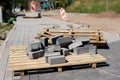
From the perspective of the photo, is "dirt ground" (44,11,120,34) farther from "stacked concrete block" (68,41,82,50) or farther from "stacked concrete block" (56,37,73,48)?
"stacked concrete block" (68,41,82,50)

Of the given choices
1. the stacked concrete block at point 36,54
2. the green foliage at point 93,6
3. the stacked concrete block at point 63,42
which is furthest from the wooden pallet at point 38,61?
the green foliage at point 93,6

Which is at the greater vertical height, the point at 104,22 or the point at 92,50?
the point at 104,22

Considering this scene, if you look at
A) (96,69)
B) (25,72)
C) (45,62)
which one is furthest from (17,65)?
(96,69)

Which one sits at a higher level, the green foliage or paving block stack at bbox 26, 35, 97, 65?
the green foliage

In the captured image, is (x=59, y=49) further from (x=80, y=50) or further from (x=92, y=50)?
(x=92, y=50)

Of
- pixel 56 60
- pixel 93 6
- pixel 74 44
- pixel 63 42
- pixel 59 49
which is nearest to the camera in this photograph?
pixel 56 60

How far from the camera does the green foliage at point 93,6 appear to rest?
156 feet

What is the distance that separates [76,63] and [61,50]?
0.85 m

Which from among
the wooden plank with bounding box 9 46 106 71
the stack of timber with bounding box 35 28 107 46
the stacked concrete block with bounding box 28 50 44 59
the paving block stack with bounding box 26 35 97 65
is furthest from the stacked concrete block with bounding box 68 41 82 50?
the stack of timber with bounding box 35 28 107 46

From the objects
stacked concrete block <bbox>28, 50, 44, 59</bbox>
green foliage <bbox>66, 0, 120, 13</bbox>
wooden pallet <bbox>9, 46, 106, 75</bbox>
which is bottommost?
wooden pallet <bbox>9, 46, 106, 75</bbox>

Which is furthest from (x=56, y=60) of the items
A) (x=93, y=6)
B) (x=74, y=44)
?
Answer: (x=93, y=6)

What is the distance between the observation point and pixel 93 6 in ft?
173

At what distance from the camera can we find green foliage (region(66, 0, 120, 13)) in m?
47.7

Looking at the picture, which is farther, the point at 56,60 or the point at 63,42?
the point at 63,42
